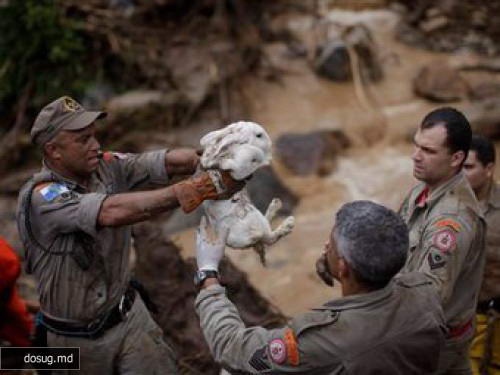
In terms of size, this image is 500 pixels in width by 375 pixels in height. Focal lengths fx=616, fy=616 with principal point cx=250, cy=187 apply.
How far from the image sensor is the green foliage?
7598mm

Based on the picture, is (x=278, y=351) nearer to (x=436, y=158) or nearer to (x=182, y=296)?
(x=436, y=158)

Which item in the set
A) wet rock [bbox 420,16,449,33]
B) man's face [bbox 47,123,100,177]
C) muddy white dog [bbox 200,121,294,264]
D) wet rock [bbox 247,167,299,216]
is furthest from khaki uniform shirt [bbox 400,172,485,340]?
wet rock [bbox 420,16,449,33]

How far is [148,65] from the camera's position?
8281 mm

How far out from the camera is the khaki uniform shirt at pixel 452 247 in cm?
250

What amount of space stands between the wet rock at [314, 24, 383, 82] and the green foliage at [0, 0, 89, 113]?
12.1 feet

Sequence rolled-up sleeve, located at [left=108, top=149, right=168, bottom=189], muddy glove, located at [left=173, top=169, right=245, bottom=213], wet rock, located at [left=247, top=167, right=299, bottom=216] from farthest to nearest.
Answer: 1. wet rock, located at [left=247, top=167, right=299, bottom=216]
2. rolled-up sleeve, located at [left=108, top=149, right=168, bottom=189]
3. muddy glove, located at [left=173, top=169, right=245, bottom=213]

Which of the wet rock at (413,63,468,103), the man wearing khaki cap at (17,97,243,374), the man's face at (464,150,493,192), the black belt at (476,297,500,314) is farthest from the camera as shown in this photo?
the wet rock at (413,63,468,103)

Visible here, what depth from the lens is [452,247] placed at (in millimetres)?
2510

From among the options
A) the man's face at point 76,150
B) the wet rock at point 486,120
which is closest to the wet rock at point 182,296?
the man's face at point 76,150

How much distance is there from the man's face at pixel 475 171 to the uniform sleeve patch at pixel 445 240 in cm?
71

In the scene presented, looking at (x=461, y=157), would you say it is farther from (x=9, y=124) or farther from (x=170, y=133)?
(x=9, y=124)

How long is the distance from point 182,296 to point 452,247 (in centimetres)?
204

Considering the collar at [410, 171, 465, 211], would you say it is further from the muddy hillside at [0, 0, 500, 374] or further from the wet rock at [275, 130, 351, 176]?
the wet rock at [275, 130, 351, 176]

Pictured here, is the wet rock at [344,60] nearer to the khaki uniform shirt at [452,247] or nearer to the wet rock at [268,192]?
the wet rock at [268,192]
